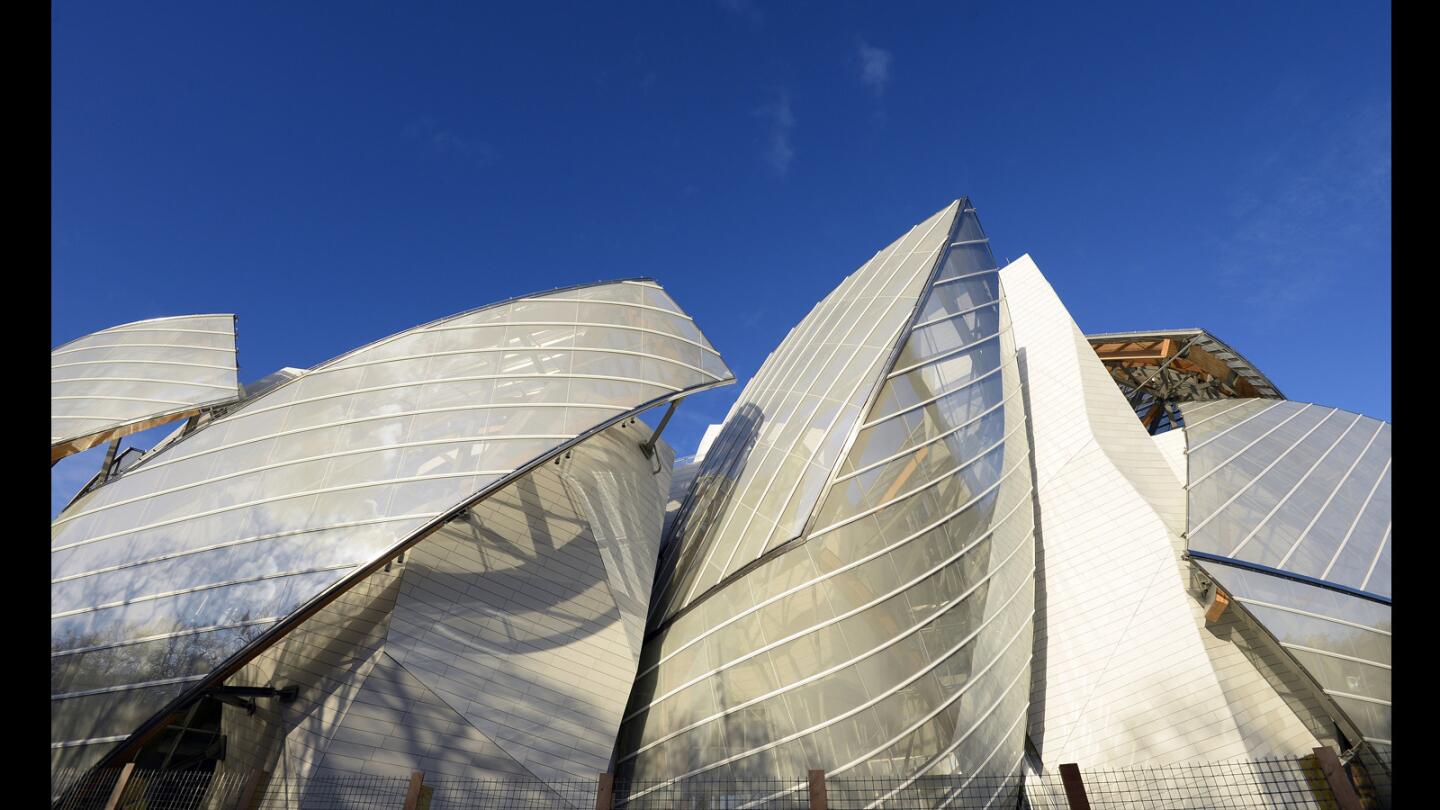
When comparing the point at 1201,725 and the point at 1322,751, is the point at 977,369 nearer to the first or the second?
the point at 1201,725

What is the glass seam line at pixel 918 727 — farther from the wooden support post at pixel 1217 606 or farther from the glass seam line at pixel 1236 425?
the glass seam line at pixel 1236 425

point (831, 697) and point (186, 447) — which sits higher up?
point (186, 447)

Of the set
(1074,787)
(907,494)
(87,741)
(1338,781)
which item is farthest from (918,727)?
(87,741)

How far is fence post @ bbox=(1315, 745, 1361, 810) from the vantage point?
24.7 ft

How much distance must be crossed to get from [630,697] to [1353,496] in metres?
18.8

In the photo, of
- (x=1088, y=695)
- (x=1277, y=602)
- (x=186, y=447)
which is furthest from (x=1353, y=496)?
(x=186, y=447)

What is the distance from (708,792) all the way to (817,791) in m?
5.08

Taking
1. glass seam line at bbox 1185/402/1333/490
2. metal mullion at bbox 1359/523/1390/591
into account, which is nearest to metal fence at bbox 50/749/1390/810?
metal mullion at bbox 1359/523/1390/591

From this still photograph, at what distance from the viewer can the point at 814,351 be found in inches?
748

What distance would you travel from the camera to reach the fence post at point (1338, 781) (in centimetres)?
754

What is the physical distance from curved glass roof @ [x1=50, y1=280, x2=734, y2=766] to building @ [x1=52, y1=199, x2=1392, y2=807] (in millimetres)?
62

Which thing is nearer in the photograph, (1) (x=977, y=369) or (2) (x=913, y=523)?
(2) (x=913, y=523)

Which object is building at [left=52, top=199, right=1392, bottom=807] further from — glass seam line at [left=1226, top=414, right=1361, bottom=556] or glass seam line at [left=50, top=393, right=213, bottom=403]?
glass seam line at [left=50, top=393, right=213, bottom=403]

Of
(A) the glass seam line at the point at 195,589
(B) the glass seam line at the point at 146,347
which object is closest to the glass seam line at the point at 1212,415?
(A) the glass seam line at the point at 195,589
